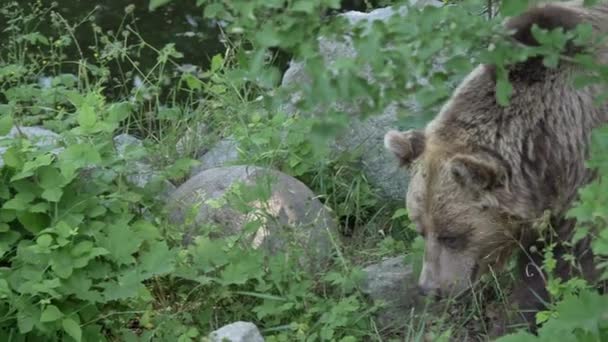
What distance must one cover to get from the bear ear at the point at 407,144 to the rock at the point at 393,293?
1.75 feet

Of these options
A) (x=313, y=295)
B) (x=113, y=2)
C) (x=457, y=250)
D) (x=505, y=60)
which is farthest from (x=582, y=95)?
(x=113, y=2)

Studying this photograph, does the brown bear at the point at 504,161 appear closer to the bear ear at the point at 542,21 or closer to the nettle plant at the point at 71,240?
the bear ear at the point at 542,21

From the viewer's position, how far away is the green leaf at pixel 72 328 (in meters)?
4.08

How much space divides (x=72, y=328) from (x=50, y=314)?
0.31ft

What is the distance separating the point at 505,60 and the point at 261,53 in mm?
575

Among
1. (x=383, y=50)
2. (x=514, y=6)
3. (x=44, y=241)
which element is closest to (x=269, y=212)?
(x=44, y=241)

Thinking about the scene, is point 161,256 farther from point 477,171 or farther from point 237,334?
point 477,171

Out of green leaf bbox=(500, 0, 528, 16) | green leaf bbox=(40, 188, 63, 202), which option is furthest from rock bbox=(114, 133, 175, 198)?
green leaf bbox=(500, 0, 528, 16)

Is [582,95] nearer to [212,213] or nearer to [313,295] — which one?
[313,295]

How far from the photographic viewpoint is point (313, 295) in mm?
4559

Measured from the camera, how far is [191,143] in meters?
6.12

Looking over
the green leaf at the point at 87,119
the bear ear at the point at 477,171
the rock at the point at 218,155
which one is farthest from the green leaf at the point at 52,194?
the rock at the point at 218,155

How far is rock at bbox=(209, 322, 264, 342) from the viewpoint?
409 centimetres

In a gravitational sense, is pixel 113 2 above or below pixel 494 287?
below
